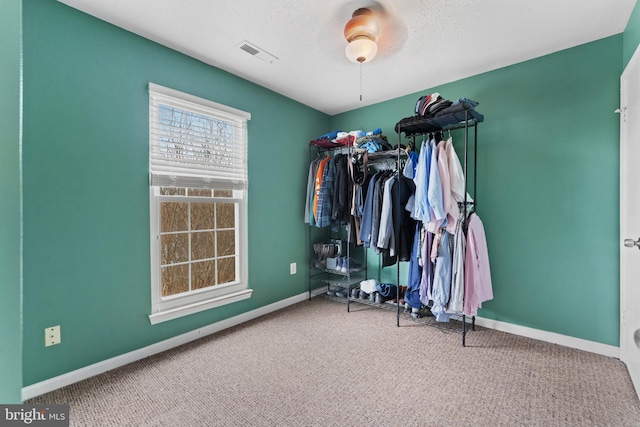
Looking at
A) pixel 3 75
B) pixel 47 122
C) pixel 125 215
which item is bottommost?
pixel 125 215

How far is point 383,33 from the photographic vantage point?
2.08 m

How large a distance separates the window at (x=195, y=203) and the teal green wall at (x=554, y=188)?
7.58ft

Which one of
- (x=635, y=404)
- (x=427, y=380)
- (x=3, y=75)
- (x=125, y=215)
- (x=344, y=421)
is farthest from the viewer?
(x=125, y=215)

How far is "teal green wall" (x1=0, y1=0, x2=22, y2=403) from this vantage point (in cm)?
50

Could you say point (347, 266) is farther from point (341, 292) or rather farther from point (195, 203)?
point (195, 203)

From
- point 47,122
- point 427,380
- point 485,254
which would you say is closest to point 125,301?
point 47,122

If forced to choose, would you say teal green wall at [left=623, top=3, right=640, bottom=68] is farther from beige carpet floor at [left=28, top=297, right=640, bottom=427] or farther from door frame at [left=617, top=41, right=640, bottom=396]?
beige carpet floor at [left=28, top=297, right=640, bottom=427]

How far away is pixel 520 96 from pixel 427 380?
8.00 feet

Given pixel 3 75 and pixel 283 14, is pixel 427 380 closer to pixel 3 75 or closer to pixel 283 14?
pixel 3 75

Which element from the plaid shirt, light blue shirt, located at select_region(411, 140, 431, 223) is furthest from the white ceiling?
the plaid shirt

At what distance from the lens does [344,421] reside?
150cm

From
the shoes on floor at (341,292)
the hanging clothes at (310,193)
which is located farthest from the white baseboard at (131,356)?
the hanging clothes at (310,193)

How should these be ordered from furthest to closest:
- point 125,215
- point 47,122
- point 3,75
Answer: point 125,215, point 47,122, point 3,75

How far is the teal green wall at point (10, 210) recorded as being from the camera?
495 mm
